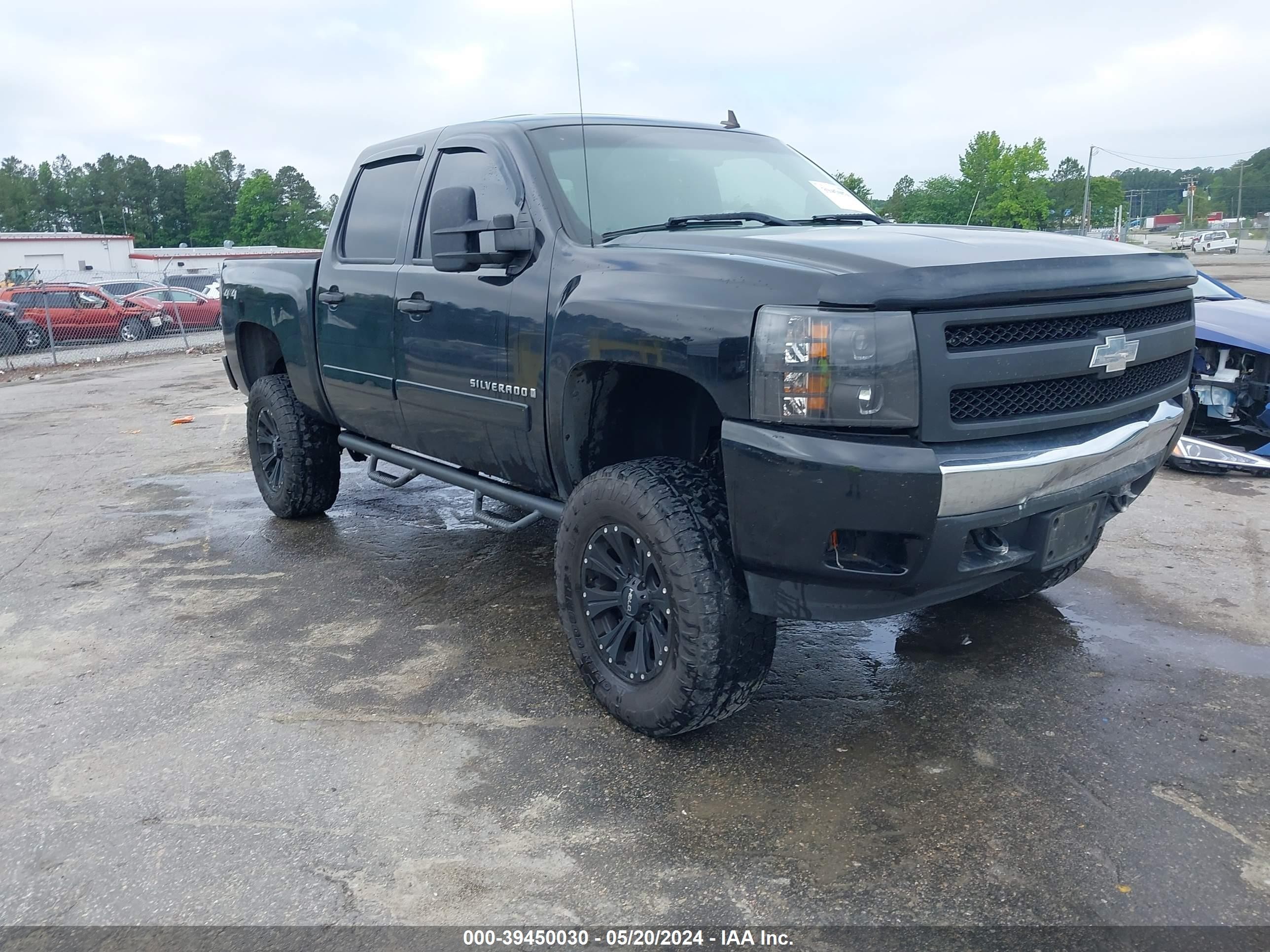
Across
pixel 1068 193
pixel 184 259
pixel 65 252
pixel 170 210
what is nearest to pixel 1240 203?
pixel 1068 193

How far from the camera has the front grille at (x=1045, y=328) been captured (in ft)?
8.60

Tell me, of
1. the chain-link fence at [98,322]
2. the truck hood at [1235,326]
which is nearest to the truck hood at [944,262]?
the truck hood at [1235,326]

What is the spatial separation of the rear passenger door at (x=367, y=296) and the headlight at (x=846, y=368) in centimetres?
221

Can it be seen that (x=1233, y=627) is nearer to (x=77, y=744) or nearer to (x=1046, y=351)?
(x=1046, y=351)

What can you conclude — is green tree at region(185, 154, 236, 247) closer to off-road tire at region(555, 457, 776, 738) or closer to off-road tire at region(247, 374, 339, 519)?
off-road tire at region(247, 374, 339, 519)

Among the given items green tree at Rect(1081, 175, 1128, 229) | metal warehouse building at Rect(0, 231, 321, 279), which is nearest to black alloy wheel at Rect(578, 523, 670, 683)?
metal warehouse building at Rect(0, 231, 321, 279)

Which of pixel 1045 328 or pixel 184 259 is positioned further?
pixel 184 259

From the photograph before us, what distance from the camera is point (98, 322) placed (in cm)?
2084

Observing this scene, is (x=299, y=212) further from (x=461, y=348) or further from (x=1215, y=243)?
(x=461, y=348)

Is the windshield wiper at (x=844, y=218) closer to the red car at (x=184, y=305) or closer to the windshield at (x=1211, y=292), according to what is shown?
the windshield at (x=1211, y=292)

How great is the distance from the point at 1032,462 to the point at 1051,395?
271 millimetres

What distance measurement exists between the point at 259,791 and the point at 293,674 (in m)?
0.86

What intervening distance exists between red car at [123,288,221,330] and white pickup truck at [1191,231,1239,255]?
180 ft

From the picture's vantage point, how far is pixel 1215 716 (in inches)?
127
